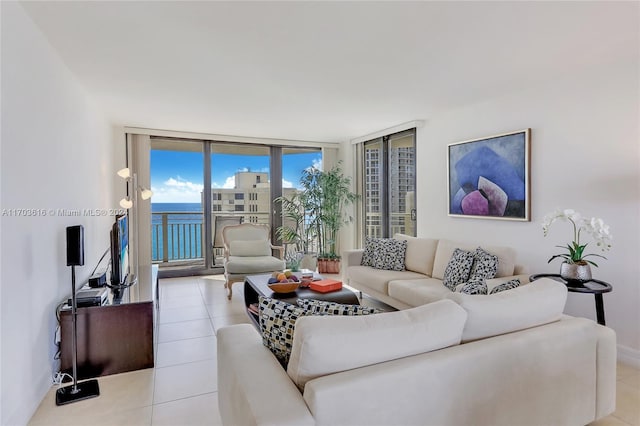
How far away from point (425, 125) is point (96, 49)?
365cm

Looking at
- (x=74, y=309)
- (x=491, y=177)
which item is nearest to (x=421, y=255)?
(x=491, y=177)

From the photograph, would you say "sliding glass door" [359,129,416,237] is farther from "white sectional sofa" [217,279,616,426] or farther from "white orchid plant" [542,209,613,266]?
"white sectional sofa" [217,279,616,426]

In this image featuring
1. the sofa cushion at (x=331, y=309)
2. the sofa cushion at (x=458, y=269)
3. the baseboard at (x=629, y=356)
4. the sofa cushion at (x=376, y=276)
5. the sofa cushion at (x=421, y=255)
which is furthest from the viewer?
the sofa cushion at (x=421, y=255)

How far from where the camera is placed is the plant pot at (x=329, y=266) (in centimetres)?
577

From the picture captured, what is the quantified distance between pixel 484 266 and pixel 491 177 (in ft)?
3.82

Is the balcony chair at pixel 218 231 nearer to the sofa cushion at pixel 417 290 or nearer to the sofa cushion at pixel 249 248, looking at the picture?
the sofa cushion at pixel 249 248

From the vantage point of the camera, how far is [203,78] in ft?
10.1

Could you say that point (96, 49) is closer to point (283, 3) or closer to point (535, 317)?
point (283, 3)

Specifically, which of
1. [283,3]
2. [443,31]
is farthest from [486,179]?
[283,3]

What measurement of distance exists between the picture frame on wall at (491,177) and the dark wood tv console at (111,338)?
10.9 ft

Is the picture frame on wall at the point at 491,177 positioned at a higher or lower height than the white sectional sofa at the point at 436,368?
higher

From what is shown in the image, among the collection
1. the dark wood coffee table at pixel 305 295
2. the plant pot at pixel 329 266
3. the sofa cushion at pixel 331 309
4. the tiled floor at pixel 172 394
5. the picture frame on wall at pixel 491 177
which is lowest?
the tiled floor at pixel 172 394

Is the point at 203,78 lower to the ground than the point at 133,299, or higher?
higher

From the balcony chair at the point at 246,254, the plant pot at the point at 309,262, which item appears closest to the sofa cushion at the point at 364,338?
the balcony chair at the point at 246,254
